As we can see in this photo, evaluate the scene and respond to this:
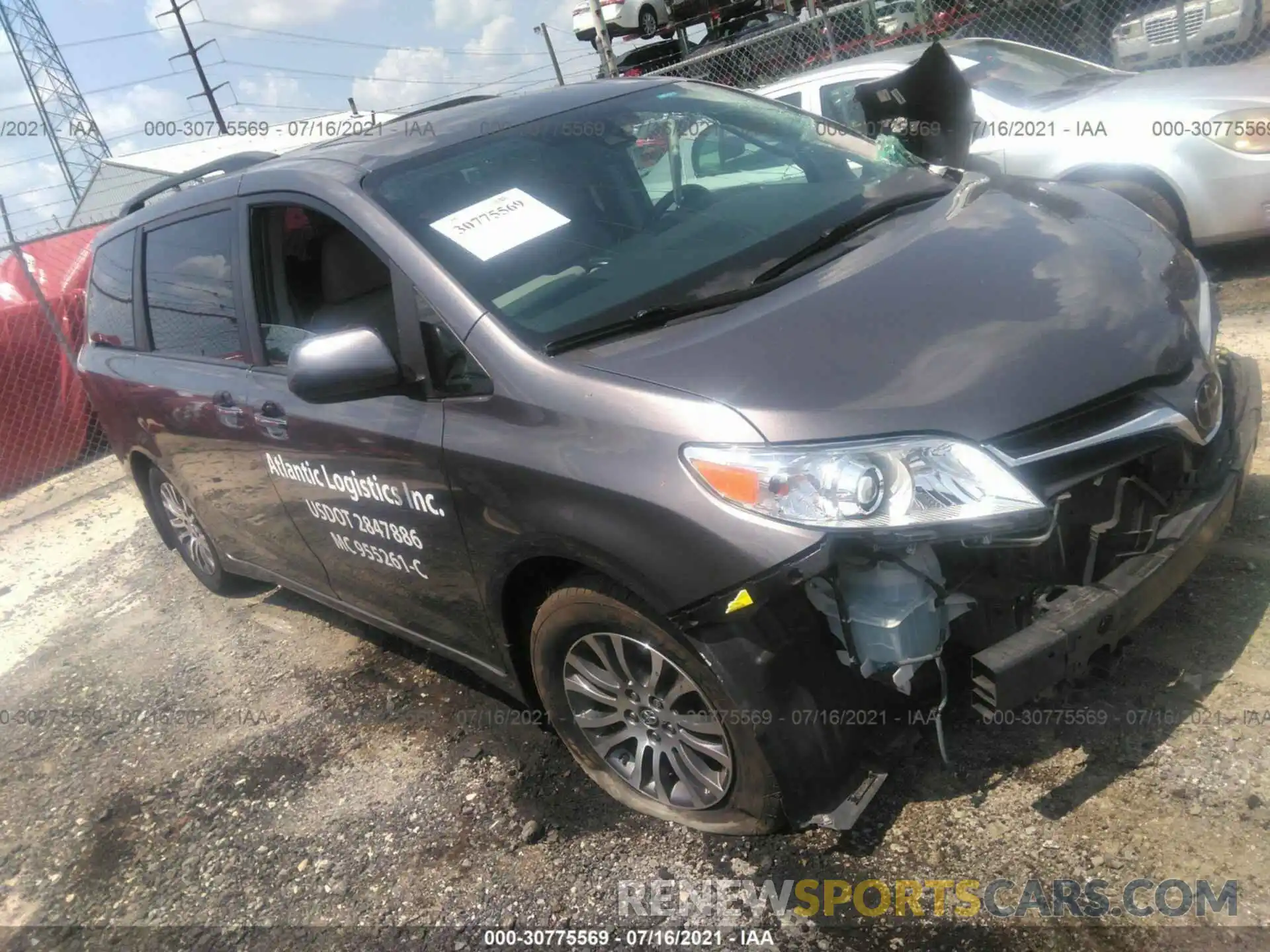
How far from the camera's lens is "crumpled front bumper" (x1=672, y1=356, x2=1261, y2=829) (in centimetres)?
214

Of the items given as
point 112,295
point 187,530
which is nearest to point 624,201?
point 112,295

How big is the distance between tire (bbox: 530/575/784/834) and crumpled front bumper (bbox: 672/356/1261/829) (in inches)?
3.1

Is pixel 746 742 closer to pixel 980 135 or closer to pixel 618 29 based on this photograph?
pixel 980 135

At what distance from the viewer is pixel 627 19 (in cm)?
1716

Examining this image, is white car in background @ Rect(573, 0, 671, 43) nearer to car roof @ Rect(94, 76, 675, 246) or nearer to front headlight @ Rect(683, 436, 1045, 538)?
car roof @ Rect(94, 76, 675, 246)

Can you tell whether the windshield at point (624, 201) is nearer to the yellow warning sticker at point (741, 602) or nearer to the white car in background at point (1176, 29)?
the yellow warning sticker at point (741, 602)

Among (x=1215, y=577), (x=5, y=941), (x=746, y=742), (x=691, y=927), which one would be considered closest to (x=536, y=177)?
(x=746, y=742)

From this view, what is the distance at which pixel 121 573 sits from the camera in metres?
6.18

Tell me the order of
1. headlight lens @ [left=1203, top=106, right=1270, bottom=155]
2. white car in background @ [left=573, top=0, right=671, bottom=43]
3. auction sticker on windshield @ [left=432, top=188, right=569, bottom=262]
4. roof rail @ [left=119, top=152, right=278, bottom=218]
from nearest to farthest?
auction sticker on windshield @ [left=432, top=188, right=569, bottom=262] < roof rail @ [left=119, top=152, right=278, bottom=218] < headlight lens @ [left=1203, top=106, right=1270, bottom=155] < white car in background @ [left=573, top=0, right=671, bottom=43]

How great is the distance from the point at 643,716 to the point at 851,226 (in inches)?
61.2

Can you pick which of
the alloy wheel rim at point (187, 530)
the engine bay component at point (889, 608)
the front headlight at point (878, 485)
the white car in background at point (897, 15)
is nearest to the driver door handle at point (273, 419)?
the alloy wheel rim at point (187, 530)

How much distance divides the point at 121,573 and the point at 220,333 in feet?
10.5

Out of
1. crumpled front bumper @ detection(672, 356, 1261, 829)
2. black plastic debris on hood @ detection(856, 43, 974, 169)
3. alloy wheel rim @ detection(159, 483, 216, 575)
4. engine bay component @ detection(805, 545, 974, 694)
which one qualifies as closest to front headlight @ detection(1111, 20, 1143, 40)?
black plastic debris on hood @ detection(856, 43, 974, 169)

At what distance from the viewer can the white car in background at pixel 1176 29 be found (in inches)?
375
